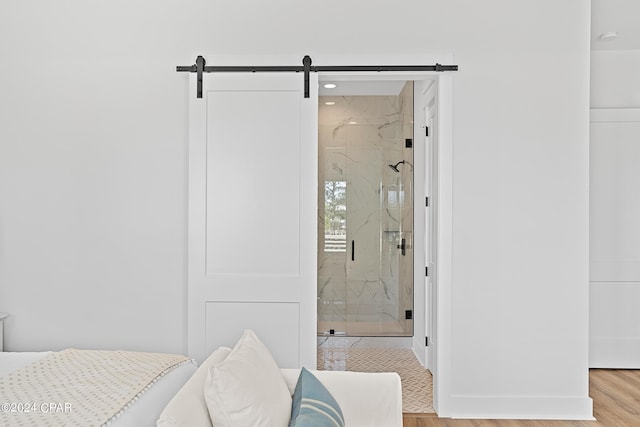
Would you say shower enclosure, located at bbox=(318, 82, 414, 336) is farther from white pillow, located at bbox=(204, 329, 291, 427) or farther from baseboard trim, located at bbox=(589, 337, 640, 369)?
white pillow, located at bbox=(204, 329, 291, 427)

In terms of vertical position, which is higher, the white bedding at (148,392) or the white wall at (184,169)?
the white wall at (184,169)

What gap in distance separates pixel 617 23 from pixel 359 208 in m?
2.96

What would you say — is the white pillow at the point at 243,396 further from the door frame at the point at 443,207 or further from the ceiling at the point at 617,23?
the ceiling at the point at 617,23

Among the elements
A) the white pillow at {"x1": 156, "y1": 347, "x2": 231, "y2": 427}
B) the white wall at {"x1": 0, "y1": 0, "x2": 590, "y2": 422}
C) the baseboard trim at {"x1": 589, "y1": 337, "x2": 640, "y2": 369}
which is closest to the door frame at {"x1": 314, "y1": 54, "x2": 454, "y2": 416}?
the white wall at {"x1": 0, "y1": 0, "x2": 590, "y2": 422}

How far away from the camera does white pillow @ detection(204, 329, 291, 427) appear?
1.63 meters

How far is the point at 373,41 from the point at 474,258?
5.13ft

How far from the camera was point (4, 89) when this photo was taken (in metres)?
3.68

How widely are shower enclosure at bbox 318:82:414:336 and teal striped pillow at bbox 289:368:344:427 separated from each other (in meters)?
4.02

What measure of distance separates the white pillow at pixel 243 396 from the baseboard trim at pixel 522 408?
2046mm

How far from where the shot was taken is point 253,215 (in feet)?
11.9

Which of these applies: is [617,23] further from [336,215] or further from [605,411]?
[336,215]

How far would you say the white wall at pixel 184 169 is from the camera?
3.58 meters

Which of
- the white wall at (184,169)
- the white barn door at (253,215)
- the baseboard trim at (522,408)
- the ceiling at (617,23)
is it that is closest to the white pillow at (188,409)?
the white barn door at (253,215)

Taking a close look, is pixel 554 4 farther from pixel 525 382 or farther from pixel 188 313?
pixel 188 313
